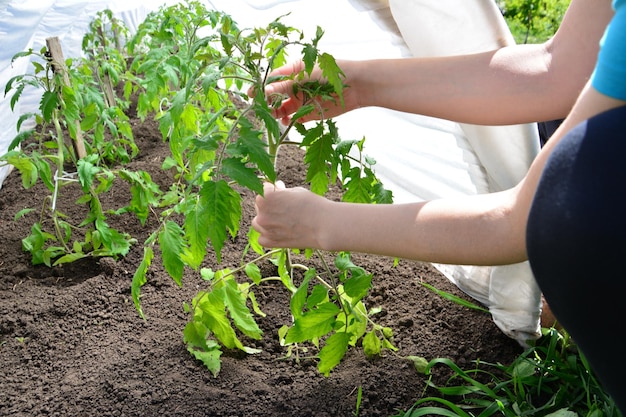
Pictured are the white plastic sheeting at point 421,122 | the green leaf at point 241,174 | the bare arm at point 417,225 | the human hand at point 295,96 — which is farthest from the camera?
the white plastic sheeting at point 421,122

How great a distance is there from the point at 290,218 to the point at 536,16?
12.0 ft

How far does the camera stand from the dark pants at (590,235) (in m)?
0.72

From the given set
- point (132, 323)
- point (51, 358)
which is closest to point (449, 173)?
point (132, 323)

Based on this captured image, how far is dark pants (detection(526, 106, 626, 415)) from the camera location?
72 centimetres

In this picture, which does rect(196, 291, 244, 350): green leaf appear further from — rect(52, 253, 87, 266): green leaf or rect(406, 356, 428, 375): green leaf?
rect(52, 253, 87, 266): green leaf

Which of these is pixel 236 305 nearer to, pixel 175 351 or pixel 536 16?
pixel 175 351

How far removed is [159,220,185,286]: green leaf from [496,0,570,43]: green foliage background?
11.2 ft

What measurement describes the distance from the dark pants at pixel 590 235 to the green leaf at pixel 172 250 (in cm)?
69

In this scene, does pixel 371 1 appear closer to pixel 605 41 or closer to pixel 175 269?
pixel 175 269

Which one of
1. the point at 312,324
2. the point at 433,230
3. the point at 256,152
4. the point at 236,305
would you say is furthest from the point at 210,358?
the point at 433,230

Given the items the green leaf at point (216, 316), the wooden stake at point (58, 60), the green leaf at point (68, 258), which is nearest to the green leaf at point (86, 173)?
the green leaf at point (68, 258)

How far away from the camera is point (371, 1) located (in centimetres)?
210

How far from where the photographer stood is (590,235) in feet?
2.39

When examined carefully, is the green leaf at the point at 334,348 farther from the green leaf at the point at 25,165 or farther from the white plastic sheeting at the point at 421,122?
the green leaf at the point at 25,165
